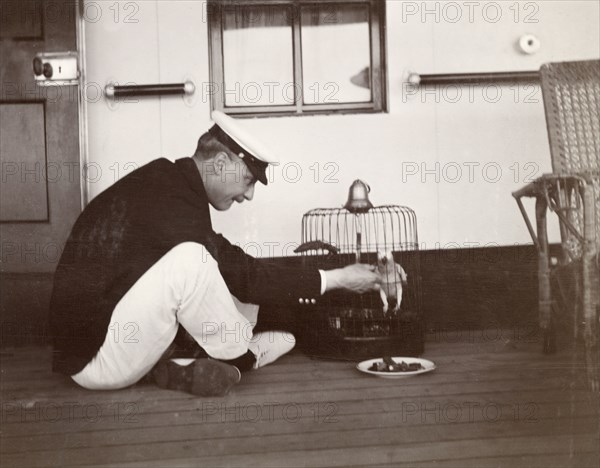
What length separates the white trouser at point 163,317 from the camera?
1.81m

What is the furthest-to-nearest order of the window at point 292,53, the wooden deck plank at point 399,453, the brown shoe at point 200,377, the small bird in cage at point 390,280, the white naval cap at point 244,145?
the window at point 292,53 → the small bird in cage at point 390,280 → the white naval cap at point 244,145 → the brown shoe at point 200,377 → the wooden deck plank at point 399,453

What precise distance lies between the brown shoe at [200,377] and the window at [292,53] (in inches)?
44.1

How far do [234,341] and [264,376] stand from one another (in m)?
0.19

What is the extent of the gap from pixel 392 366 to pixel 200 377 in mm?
555

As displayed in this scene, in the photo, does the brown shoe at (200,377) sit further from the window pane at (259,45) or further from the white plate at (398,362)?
the window pane at (259,45)

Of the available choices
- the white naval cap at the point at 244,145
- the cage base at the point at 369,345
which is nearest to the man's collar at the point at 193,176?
the white naval cap at the point at 244,145

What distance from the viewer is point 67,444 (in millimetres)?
1479

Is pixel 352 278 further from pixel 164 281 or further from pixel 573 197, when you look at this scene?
pixel 573 197

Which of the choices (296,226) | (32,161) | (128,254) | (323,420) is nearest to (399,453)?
(323,420)

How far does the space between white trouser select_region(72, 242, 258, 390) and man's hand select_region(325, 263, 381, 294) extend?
0.27 m

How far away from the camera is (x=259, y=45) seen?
104 inches

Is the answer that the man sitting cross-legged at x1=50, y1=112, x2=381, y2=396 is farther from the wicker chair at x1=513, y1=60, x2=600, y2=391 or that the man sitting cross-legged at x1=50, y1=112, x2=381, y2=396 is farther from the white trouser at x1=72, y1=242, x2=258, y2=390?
the wicker chair at x1=513, y1=60, x2=600, y2=391

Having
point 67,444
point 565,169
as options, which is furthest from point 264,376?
point 565,169

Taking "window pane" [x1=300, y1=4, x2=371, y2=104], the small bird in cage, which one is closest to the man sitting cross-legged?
the small bird in cage
